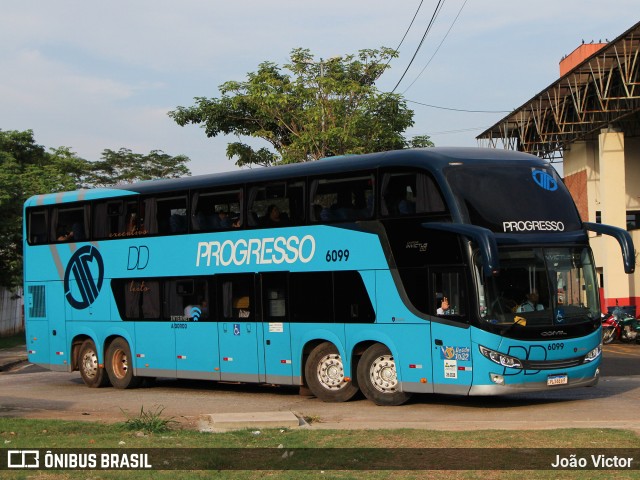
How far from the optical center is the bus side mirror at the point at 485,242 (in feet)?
48.5

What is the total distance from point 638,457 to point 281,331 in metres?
9.22

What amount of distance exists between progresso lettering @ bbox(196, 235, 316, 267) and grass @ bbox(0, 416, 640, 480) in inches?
210

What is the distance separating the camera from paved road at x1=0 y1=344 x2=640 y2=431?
48.0ft

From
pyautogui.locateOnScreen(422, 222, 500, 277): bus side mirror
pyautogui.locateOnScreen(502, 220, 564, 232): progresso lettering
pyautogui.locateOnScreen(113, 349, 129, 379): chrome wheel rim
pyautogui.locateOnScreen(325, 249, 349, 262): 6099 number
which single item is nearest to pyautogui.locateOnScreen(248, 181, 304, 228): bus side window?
pyautogui.locateOnScreen(325, 249, 349, 262): 6099 number

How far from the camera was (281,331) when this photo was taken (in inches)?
745

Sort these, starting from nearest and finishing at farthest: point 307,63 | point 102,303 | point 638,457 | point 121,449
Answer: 1. point 638,457
2. point 121,449
3. point 102,303
4. point 307,63

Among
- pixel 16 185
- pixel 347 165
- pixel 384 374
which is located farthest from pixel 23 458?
pixel 16 185

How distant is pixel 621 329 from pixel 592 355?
18427mm

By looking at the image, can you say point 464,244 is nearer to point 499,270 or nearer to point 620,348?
point 499,270

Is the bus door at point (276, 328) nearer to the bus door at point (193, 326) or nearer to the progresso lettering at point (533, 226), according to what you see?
the bus door at point (193, 326)

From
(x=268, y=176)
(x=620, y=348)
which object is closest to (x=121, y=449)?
(x=268, y=176)

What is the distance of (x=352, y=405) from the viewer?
17516 millimetres

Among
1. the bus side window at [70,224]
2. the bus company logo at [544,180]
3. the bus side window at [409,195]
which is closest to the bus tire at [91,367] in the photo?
the bus side window at [70,224]

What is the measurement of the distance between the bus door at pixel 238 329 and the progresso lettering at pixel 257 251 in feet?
1.09
